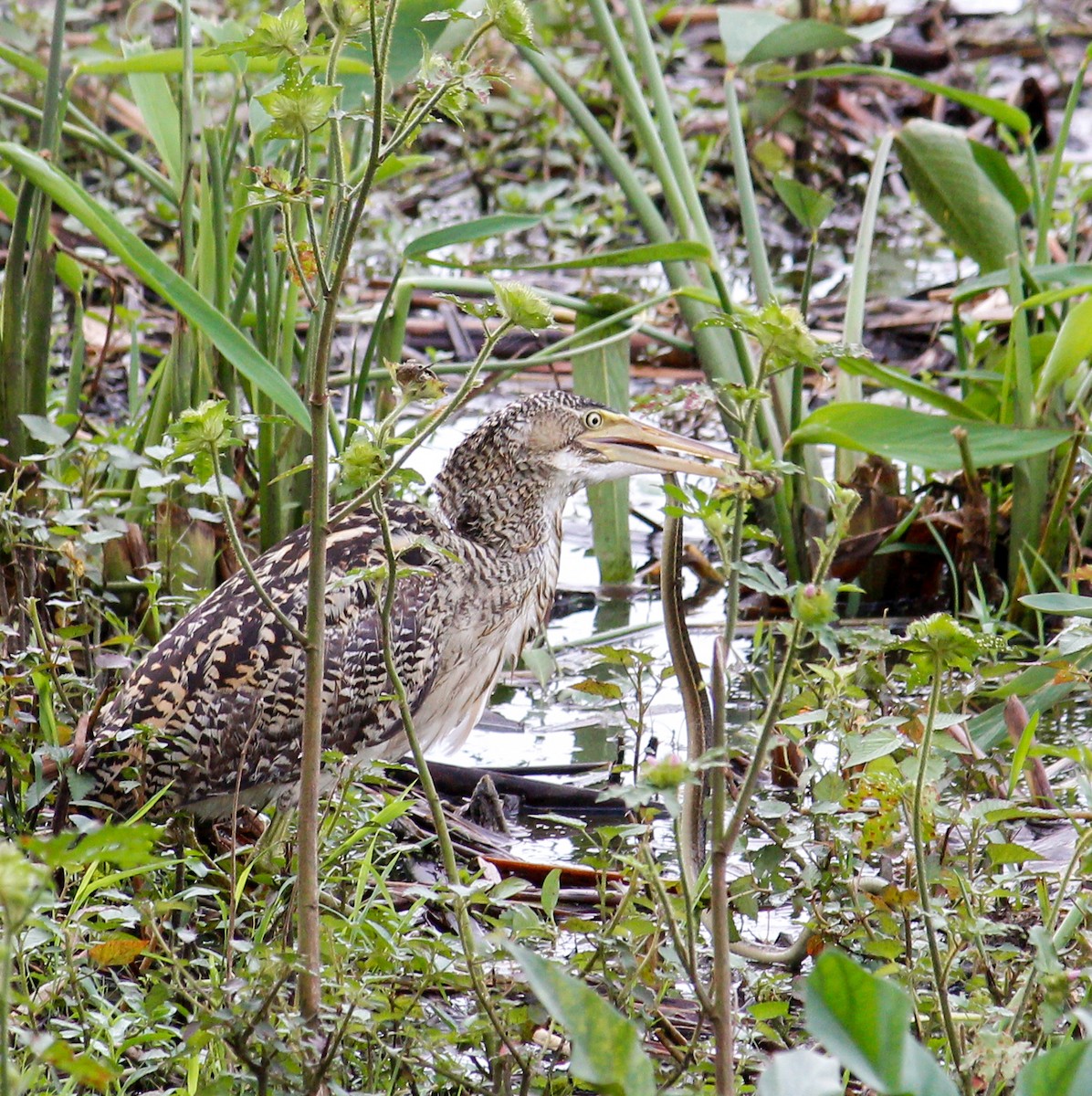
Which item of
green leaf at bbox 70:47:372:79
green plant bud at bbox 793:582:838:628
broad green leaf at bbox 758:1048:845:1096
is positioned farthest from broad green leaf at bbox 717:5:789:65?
broad green leaf at bbox 758:1048:845:1096

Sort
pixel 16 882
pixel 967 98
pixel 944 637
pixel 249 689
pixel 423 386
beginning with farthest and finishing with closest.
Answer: pixel 967 98 < pixel 249 689 < pixel 423 386 < pixel 944 637 < pixel 16 882

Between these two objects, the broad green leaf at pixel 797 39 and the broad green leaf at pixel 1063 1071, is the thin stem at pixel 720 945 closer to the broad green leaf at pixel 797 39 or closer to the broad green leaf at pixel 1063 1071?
the broad green leaf at pixel 1063 1071

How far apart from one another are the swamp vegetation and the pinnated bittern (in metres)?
0.14

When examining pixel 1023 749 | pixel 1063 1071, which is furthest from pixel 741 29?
pixel 1063 1071

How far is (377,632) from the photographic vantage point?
4.04 m

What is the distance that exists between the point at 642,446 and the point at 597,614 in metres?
1.17

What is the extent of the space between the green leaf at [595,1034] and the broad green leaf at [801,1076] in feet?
0.58

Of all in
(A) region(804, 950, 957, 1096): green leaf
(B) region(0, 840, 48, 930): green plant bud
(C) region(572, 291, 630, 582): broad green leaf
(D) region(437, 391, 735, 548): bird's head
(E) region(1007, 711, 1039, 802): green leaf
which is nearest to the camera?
(B) region(0, 840, 48, 930): green plant bud

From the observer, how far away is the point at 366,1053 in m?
2.81

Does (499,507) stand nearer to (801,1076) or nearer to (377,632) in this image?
(377,632)

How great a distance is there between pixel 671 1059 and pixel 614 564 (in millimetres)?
2811

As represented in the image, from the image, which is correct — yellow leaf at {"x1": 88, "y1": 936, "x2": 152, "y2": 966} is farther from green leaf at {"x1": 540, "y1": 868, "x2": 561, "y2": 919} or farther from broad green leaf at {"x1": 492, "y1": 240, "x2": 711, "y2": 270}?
broad green leaf at {"x1": 492, "y1": 240, "x2": 711, "y2": 270}

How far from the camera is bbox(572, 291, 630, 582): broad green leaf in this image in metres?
5.52

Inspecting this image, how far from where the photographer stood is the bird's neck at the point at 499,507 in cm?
454
